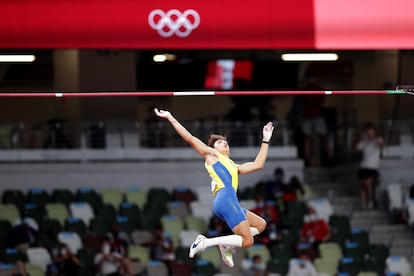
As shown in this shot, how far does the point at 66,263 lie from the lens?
78.1ft

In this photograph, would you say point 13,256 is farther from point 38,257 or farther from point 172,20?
point 172,20

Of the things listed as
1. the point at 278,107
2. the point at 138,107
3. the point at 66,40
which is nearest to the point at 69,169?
the point at 138,107

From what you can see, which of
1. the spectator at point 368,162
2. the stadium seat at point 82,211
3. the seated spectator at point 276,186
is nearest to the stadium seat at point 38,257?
the stadium seat at point 82,211

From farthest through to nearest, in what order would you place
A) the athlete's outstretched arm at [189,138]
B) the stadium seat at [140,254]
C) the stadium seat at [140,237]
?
1. the stadium seat at [140,237]
2. the stadium seat at [140,254]
3. the athlete's outstretched arm at [189,138]

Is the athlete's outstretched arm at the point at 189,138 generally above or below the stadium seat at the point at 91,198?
above

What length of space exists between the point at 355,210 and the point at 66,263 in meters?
6.68

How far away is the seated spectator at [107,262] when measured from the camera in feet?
79.3

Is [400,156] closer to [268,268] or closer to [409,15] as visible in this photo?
[268,268]

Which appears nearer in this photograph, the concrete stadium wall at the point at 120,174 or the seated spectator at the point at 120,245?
the seated spectator at the point at 120,245

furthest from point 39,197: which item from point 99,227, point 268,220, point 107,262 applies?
point 268,220

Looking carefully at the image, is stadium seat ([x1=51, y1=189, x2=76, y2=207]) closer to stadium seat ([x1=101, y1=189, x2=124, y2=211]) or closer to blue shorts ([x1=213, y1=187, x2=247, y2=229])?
stadium seat ([x1=101, y1=189, x2=124, y2=211])

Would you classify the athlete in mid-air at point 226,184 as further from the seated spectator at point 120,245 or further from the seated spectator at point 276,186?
the seated spectator at point 276,186

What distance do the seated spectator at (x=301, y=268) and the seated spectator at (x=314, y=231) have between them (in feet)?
3.48

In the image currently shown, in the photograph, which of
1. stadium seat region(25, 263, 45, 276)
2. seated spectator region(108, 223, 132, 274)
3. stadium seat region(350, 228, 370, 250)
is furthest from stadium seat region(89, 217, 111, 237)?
stadium seat region(350, 228, 370, 250)
